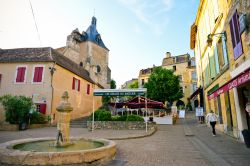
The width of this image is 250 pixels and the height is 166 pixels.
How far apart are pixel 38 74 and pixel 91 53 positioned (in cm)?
1576

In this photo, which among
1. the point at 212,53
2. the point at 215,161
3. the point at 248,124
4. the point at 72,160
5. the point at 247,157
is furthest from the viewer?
the point at 212,53

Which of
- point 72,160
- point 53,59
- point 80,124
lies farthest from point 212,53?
point 53,59

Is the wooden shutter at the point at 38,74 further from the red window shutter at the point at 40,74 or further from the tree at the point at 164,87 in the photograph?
the tree at the point at 164,87

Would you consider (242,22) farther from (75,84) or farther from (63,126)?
(75,84)

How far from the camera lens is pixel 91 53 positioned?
3297cm

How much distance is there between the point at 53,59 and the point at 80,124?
7.10 metres

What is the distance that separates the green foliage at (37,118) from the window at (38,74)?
12.0 ft

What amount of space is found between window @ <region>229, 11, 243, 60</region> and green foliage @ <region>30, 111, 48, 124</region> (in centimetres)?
1553

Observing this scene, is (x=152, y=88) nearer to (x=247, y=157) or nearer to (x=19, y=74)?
(x=19, y=74)

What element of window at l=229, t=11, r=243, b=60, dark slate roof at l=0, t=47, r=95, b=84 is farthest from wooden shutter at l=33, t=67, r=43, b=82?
window at l=229, t=11, r=243, b=60

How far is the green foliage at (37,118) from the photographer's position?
1577cm

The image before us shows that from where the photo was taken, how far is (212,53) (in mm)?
12938

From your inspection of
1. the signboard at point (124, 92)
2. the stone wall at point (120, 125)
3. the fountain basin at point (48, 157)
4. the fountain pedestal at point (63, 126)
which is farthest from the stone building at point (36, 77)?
the fountain basin at point (48, 157)

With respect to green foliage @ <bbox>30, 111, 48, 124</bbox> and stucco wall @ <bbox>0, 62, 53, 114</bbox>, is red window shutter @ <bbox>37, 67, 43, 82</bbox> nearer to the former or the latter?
stucco wall @ <bbox>0, 62, 53, 114</bbox>
